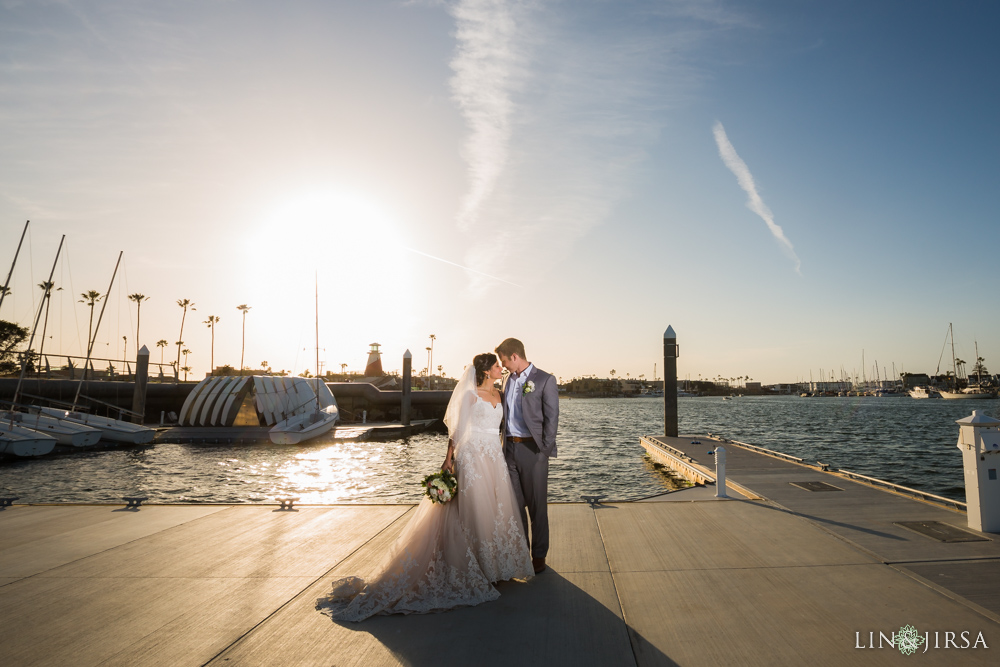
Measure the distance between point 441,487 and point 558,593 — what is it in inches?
59.7

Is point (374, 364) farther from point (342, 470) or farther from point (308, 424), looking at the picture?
point (342, 470)

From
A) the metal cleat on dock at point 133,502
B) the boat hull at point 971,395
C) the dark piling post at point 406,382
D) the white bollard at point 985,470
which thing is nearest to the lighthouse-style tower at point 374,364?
the dark piling post at point 406,382

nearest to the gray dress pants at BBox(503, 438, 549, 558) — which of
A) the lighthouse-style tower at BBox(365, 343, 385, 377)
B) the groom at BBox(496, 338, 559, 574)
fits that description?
the groom at BBox(496, 338, 559, 574)

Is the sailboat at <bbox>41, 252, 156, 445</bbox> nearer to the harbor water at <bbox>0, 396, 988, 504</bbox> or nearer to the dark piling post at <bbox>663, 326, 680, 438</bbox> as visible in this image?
the harbor water at <bbox>0, 396, 988, 504</bbox>

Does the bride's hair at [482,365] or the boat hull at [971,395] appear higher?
the bride's hair at [482,365]

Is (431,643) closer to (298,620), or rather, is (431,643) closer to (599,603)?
(298,620)

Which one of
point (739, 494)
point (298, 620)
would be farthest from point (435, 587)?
point (739, 494)

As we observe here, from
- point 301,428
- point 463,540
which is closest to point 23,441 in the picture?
point 301,428

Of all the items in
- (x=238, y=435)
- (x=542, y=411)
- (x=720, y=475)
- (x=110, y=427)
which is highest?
(x=542, y=411)

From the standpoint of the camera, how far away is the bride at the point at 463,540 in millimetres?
5031

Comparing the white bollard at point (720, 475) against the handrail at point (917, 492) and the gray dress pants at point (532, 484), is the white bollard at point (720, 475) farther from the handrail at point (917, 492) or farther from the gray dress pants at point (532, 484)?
the gray dress pants at point (532, 484)

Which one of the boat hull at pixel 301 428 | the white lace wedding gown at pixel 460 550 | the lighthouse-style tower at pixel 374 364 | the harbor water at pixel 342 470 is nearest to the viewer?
the white lace wedding gown at pixel 460 550

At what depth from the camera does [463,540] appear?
5438 millimetres

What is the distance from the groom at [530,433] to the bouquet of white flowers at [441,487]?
82 centimetres
